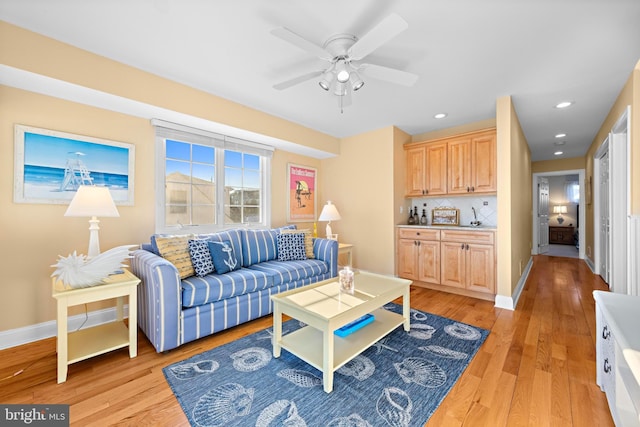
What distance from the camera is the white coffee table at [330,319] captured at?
1.64 metres

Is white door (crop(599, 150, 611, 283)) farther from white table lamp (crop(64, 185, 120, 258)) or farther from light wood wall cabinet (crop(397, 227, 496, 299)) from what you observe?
white table lamp (crop(64, 185, 120, 258))

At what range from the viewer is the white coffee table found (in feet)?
5.37

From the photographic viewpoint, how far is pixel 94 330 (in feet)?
7.11

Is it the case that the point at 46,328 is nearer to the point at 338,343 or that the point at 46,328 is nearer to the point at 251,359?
the point at 251,359

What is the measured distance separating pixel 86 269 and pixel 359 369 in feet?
6.78

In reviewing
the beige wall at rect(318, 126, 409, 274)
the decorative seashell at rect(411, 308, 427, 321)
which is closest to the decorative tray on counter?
the beige wall at rect(318, 126, 409, 274)

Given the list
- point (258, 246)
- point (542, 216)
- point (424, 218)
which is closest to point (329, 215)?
point (258, 246)

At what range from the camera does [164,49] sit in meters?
2.15

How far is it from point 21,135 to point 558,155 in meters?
9.13

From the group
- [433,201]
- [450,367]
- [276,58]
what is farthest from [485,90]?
[450,367]

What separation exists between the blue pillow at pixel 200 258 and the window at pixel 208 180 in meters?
0.73

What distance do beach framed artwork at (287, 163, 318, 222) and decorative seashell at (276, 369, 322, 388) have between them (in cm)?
281

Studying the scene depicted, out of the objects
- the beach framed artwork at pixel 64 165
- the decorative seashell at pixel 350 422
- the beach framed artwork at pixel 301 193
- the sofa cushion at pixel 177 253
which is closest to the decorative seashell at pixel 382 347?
the decorative seashell at pixel 350 422

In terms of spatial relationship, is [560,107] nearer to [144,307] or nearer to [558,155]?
[558,155]
